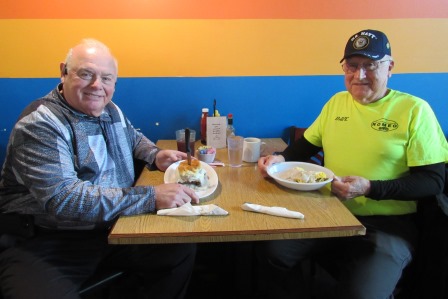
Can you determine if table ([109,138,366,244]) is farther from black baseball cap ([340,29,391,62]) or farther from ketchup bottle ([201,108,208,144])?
ketchup bottle ([201,108,208,144])

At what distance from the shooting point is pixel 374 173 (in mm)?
1305

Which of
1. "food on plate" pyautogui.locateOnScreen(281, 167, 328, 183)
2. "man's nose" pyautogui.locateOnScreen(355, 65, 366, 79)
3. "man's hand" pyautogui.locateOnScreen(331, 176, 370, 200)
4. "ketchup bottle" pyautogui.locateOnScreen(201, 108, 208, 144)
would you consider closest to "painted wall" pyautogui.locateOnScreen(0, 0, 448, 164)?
"ketchup bottle" pyautogui.locateOnScreen(201, 108, 208, 144)

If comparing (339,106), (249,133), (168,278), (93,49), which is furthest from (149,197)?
(249,133)

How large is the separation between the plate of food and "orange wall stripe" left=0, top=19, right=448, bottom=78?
852mm

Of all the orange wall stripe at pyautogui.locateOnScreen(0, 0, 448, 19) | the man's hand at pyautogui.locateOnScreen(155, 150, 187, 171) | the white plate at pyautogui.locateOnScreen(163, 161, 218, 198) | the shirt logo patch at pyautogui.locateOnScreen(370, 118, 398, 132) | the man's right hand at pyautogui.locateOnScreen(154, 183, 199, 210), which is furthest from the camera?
the orange wall stripe at pyautogui.locateOnScreen(0, 0, 448, 19)

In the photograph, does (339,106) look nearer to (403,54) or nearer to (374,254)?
(374,254)

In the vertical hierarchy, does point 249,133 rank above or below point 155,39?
below

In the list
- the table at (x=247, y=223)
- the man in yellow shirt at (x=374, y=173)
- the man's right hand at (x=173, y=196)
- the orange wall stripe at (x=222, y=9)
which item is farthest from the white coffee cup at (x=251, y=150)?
the orange wall stripe at (x=222, y=9)

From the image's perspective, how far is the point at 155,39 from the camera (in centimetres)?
191

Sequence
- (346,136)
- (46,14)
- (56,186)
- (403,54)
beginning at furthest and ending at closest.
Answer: (403,54)
(46,14)
(346,136)
(56,186)

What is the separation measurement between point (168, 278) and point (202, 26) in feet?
4.66

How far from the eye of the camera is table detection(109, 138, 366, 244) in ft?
2.97

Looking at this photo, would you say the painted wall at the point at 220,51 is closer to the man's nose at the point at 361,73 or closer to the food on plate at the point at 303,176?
the man's nose at the point at 361,73

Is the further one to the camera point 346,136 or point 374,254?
point 346,136
